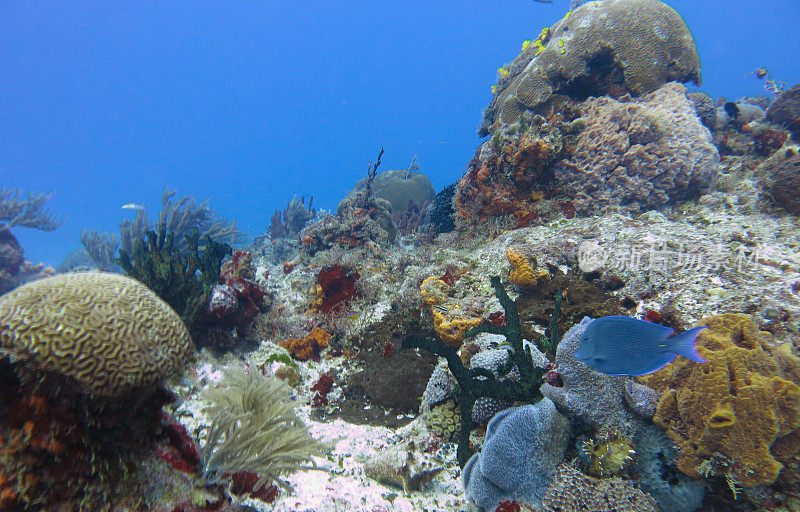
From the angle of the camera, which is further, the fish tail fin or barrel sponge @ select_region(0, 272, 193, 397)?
the fish tail fin

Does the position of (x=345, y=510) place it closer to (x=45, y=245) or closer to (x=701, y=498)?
(x=701, y=498)

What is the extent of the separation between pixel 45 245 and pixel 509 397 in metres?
81.8

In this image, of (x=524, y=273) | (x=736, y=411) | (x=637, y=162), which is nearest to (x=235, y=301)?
(x=524, y=273)

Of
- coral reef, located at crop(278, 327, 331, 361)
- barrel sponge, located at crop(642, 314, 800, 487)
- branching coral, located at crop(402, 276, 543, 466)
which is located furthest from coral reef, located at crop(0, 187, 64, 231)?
barrel sponge, located at crop(642, 314, 800, 487)

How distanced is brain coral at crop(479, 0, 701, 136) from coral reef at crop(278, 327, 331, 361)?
6.63 meters

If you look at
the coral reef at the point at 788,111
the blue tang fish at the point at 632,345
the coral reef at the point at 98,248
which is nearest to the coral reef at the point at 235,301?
the blue tang fish at the point at 632,345

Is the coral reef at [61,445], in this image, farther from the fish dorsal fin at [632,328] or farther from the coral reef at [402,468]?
the fish dorsal fin at [632,328]

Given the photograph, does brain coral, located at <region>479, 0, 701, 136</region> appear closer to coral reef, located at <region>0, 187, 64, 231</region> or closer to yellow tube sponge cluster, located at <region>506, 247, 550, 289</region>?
yellow tube sponge cluster, located at <region>506, 247, 550, 289</region>

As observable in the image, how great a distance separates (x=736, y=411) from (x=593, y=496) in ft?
3.63

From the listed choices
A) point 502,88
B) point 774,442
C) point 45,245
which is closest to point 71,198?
point 45,245

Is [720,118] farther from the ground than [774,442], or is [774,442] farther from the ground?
[720,118]

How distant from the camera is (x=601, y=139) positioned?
664cm

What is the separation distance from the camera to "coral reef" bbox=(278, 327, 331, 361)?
5.06 meters

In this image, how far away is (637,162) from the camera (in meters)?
6.57
